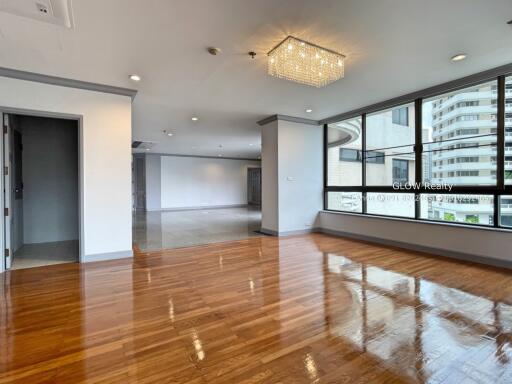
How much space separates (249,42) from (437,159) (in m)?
3.63

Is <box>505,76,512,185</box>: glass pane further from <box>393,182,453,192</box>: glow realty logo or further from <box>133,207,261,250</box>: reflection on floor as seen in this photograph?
<box>133,207,261,250</box>: reflection on floor

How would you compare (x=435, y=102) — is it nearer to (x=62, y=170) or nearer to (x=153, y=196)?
(x=62, y=170)

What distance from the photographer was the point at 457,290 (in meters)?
2.85

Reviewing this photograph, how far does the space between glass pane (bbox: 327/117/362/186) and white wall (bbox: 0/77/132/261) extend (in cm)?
443

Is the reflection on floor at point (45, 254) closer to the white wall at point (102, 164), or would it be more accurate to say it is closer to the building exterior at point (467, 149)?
the white wall at point (102, 164)

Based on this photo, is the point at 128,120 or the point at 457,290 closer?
the point at 457,290

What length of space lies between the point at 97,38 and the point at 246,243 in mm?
3892

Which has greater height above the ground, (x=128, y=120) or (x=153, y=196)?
(x=128, y=120)

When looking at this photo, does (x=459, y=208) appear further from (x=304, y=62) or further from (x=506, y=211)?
(x=304, y=62)

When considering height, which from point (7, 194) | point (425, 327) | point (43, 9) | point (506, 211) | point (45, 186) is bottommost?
point (425, 327)

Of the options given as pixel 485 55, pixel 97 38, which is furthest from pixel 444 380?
pixel 97 38

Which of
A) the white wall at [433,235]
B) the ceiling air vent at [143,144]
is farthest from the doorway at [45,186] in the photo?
the white wall at [433,235]

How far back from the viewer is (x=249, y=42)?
2.86 meters

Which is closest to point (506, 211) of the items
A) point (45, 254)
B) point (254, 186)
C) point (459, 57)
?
point (459, 57)
